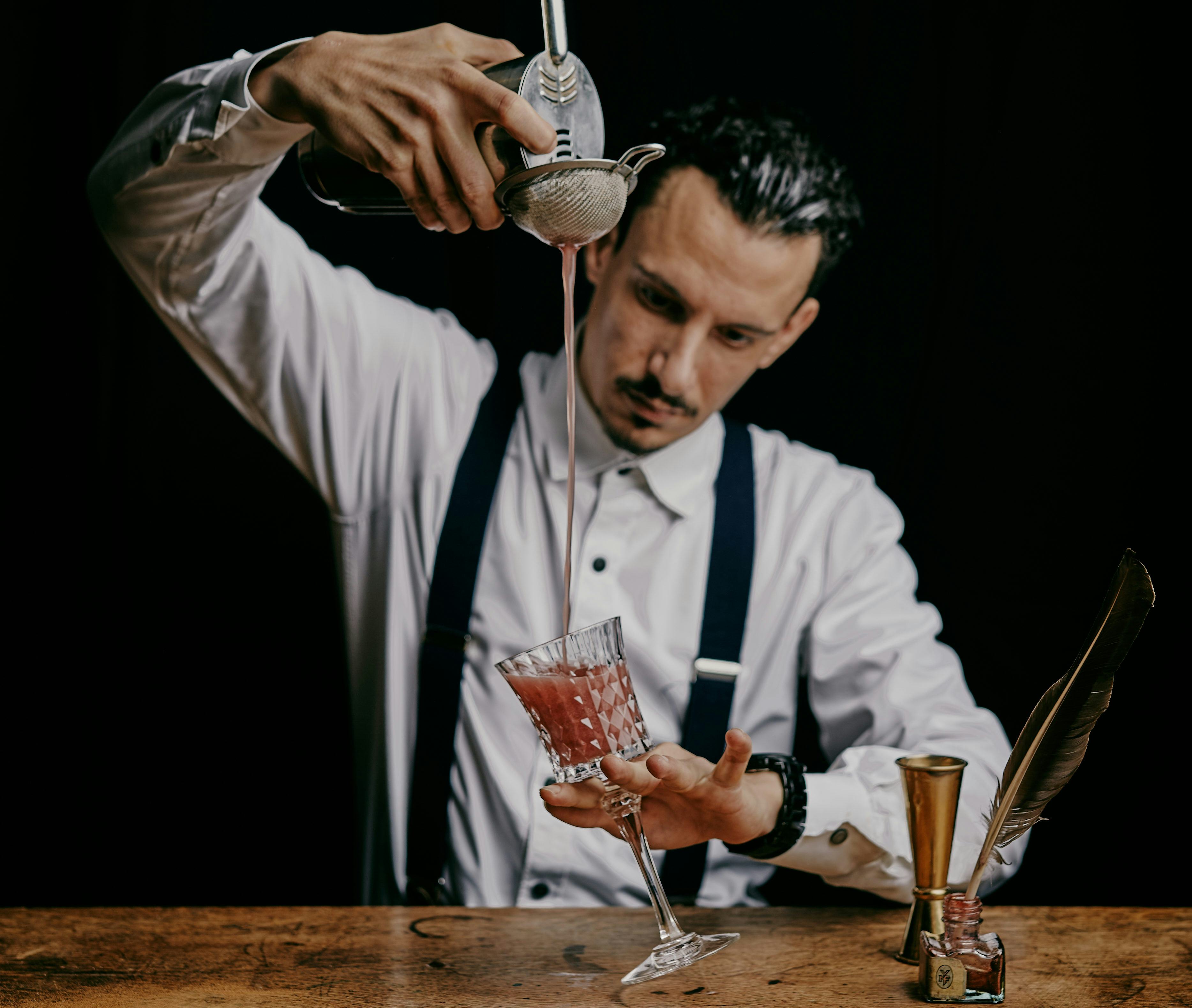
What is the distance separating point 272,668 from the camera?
A: 2.18 meters

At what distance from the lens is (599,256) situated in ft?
7.26

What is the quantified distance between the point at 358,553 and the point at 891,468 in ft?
3.72

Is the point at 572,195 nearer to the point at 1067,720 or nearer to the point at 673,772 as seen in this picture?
the point at 673,772

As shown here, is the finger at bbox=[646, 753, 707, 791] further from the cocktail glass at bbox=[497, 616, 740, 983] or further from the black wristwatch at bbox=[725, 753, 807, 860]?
the black wristwatch at bbox=[725, 753, 807, 860]

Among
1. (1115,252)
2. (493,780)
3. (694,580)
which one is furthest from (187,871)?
(1115,252)

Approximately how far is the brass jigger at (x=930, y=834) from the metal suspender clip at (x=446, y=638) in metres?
0.87

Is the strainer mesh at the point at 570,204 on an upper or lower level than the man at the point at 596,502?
upper

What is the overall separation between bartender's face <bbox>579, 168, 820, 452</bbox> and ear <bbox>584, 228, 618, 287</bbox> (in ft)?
0.10

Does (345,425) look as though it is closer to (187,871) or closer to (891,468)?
(187,871)

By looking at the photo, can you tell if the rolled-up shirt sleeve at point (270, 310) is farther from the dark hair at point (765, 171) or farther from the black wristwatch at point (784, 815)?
the black wristwatch at point (784, 815)

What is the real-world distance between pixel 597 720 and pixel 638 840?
173 mm

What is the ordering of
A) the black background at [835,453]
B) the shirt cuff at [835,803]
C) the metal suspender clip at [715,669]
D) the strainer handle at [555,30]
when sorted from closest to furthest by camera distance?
the strainer handle at [555,30] < the shirt cuff at [835,803] < the metal suspender clip at [715,669] < the black background at [835,453]

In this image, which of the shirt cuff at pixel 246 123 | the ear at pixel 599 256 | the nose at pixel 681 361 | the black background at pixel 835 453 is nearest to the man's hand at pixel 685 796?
the nose at pixel 681 361

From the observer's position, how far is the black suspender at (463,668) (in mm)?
1908
